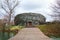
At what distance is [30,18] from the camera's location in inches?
2424

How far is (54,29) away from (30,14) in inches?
1266

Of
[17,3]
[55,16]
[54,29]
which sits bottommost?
[54,29]

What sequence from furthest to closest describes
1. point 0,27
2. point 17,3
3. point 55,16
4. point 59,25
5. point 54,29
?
1. point 17,3
2. point 0,27
3. point 54,29
4. point 59,25
5. point 55,16

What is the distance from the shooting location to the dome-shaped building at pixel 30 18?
197ft

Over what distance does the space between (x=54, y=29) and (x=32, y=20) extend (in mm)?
31104

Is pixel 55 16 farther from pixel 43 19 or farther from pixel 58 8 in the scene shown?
pixel 43 19

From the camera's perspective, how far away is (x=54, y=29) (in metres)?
30.7

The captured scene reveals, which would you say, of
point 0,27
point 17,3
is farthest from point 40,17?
point 0,27

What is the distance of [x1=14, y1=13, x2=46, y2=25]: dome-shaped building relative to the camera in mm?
59994

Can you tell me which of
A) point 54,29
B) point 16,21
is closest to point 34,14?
point 16,21

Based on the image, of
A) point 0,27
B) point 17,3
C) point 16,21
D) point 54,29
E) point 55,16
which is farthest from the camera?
point 16,21

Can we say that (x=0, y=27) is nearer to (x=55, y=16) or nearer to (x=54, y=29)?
(x=54, y=29)

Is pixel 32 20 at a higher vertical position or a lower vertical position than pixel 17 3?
lower

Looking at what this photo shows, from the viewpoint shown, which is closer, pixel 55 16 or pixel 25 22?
pixel 55 16
